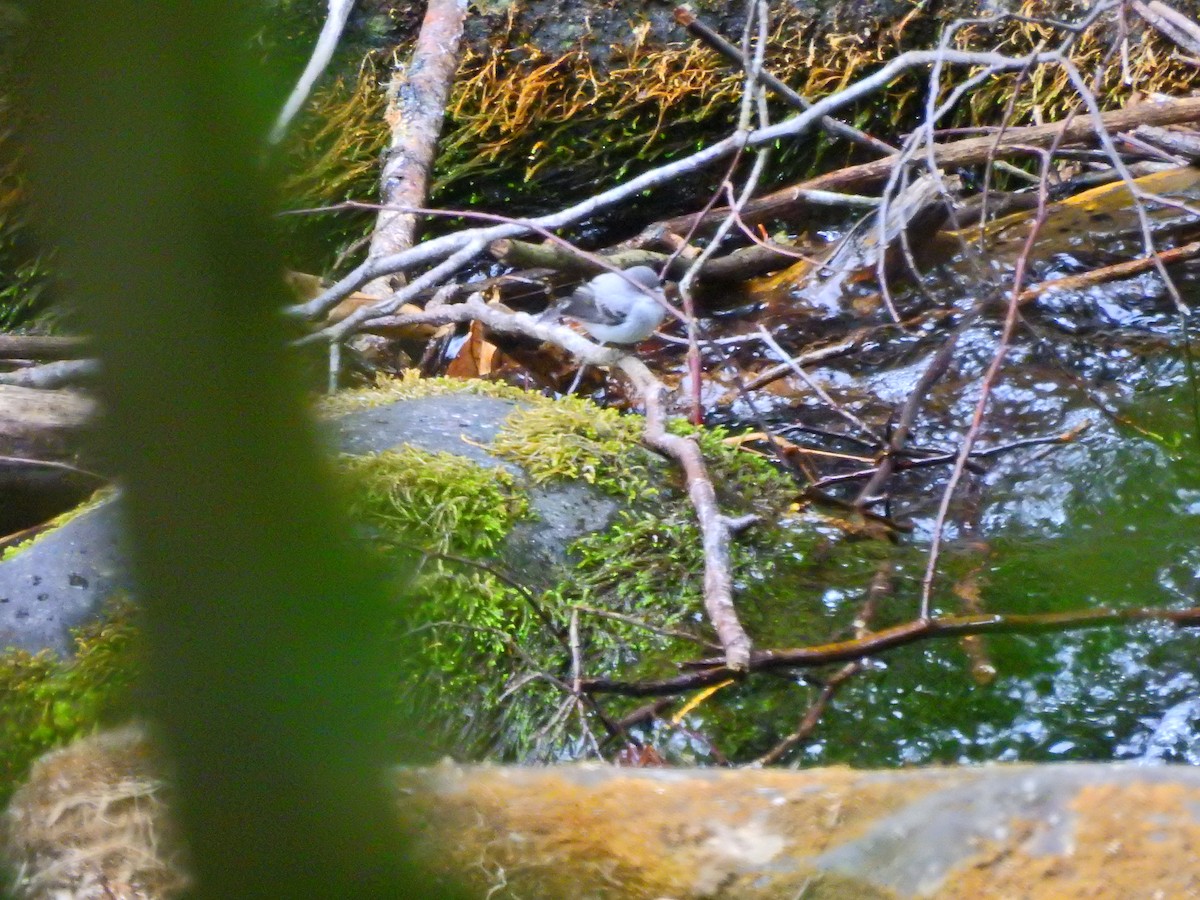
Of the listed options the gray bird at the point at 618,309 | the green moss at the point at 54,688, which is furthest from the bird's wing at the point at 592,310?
the green moss at the point at 54,688

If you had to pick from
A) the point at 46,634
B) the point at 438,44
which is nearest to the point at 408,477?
the point at 46,634

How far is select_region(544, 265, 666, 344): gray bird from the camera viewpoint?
12.9ft

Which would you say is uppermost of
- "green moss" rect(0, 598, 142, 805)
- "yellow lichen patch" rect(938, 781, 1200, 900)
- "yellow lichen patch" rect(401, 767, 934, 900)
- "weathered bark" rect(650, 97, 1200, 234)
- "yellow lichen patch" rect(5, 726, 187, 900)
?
"weathered bark" rect(650, 97, 1200, 234)

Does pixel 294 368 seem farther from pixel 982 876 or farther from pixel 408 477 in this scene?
pixel 408 477

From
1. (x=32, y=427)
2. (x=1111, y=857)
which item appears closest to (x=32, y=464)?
(x=32, y=427)

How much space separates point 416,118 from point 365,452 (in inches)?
118

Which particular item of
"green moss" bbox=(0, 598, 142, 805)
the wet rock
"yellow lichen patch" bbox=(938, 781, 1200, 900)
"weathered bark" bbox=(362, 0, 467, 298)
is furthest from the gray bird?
"yellow lichen patch" bbox=(938, 781, 1200, 900)

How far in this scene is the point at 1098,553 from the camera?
2.01 meters

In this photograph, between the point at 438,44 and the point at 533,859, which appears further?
the point at 438,44

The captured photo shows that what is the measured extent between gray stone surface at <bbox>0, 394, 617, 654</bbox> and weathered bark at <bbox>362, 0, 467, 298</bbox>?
1576mm

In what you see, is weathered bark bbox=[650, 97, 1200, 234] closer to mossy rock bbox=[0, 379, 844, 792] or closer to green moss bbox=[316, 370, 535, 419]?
green moss bbox=[316, 370, 535, 419]

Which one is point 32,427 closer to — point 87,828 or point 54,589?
point 54,589

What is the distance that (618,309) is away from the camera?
13.0ft

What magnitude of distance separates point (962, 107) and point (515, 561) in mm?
4047
